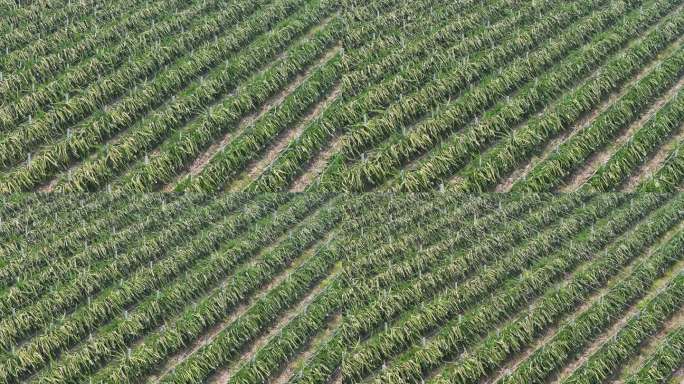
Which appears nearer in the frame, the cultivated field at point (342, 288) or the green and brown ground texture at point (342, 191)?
the cultivated field at point (342, 288)

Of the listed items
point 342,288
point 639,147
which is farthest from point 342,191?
point 639,147

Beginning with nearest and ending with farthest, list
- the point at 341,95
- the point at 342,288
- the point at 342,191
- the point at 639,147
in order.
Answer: the point at 342,288 → the point at 342,191 → the point at 639,147 → the point at 341,95

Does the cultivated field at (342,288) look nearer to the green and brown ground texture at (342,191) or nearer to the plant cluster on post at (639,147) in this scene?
the green and brown ground texture at (342,191)

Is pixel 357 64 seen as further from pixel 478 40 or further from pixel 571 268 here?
pixel 571 268

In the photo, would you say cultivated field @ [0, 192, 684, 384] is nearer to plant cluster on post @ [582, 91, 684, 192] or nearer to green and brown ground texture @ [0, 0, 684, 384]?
green and brown ground texture @ [0, 0, 684, 384]

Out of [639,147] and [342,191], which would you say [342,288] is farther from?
[639,147]

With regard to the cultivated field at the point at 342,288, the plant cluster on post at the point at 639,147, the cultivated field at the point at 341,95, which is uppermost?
the cultivated field at the point at 341,95

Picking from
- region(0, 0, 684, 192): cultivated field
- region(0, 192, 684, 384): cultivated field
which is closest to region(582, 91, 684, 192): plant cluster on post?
region(0, 0, 684, 192): cultivated field

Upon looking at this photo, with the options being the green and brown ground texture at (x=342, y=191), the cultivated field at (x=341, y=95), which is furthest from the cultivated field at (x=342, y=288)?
the cultivated field at (x=341, y=95)
